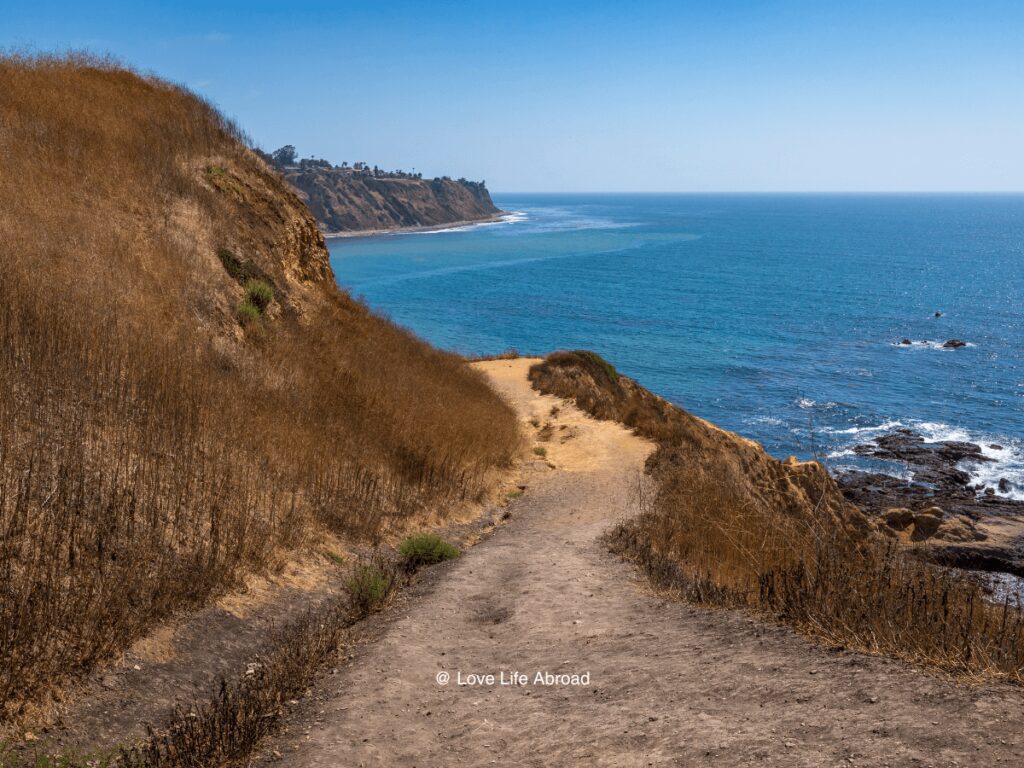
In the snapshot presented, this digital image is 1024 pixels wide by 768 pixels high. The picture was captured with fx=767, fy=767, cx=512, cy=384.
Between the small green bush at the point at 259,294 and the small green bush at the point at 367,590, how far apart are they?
32.7ft

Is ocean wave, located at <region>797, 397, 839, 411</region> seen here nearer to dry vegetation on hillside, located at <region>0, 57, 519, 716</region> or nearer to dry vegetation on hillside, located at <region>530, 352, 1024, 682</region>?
dry vegetation on hillside, located at <region>530, 352, 1024, 682</region>

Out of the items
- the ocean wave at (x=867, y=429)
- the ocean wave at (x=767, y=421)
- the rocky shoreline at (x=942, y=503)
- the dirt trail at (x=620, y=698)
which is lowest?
the rocky shoreline at (x=942, y=503)

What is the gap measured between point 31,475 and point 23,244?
21.6 feet

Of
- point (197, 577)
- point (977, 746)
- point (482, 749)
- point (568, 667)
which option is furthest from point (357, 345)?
point (977, 746)

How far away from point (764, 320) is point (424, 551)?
69.9m

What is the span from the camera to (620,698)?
6.29 metres

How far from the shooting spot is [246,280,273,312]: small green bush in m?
17.9

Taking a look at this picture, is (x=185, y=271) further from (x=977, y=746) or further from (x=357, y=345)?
(x=977, y=746)

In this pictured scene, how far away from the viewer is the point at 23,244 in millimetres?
12672

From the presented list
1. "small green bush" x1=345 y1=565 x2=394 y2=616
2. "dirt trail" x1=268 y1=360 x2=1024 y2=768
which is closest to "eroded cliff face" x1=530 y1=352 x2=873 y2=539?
"dirt trail" x1=268 y1=360 x2=1024 y2=768

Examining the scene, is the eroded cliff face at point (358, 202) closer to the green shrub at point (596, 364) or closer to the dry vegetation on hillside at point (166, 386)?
the green shrub at point (596, 364)

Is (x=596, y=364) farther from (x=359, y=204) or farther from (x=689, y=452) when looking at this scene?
(x=359, y=204)

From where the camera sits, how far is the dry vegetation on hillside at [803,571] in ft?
20.3

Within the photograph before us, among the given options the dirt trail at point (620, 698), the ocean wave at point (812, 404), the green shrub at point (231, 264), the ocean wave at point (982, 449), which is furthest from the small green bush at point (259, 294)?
the ocean wave at point (812, 404)
